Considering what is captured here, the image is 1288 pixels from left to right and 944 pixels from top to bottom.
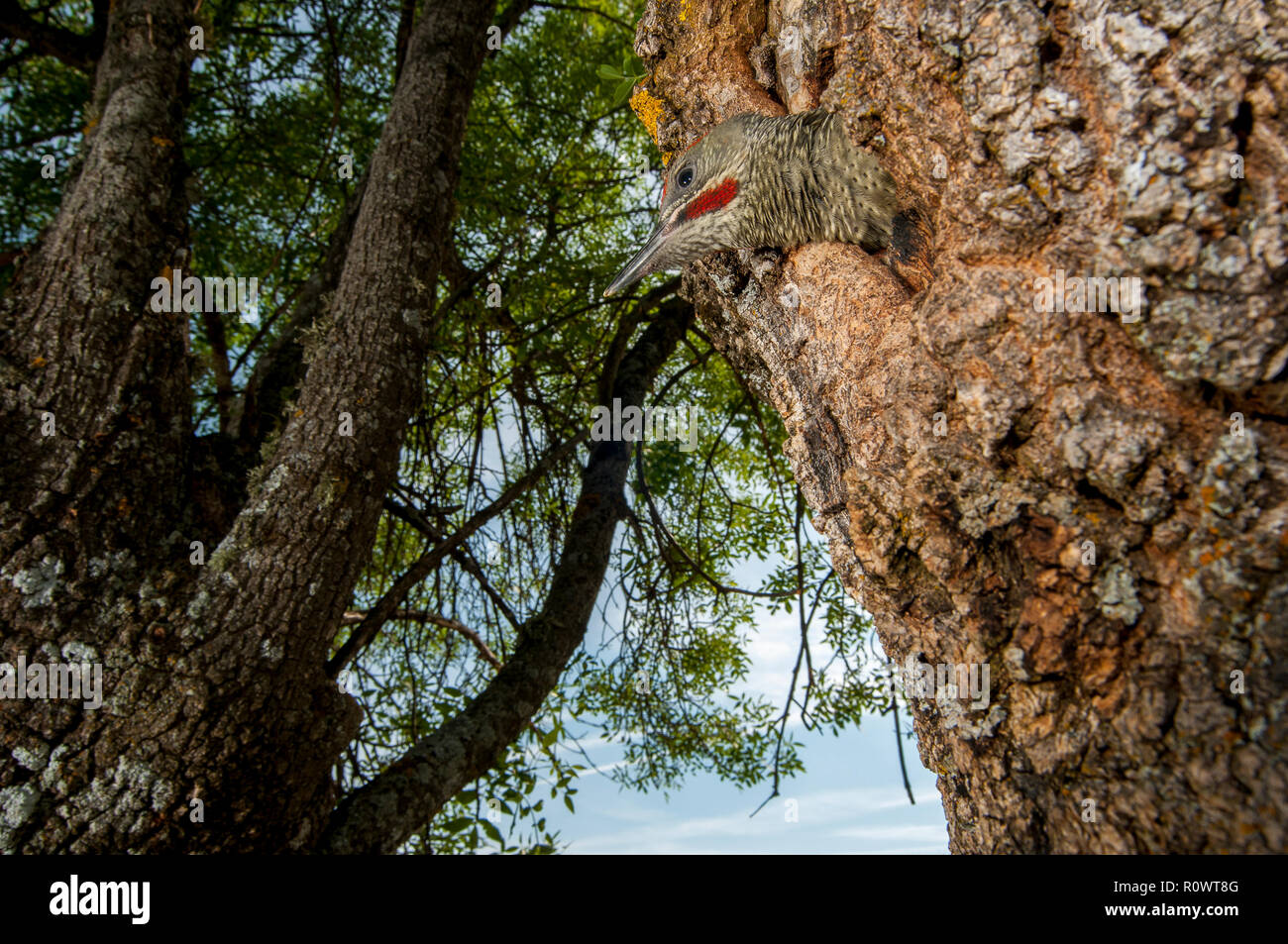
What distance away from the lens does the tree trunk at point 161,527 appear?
82.9 inches

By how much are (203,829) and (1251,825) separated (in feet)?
7.84

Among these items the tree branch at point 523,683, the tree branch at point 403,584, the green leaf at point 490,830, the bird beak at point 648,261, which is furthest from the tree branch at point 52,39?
the green leaf at point 490,830

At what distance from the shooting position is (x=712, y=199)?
5.88ft

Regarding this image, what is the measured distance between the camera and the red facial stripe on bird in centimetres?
173

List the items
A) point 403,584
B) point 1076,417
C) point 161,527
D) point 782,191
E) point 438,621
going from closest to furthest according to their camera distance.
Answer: point 1076,417
point 782,191
point 161,527
point 403,584
point 438,621

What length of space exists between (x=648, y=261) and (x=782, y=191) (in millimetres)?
462

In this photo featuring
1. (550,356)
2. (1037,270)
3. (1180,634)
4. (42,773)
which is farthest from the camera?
(550,356)

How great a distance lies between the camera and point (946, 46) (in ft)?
4.12

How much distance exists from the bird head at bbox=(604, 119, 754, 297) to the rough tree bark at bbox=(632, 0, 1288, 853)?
299 mm

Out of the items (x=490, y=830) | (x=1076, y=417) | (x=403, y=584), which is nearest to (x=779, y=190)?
(x=1076, y=417)

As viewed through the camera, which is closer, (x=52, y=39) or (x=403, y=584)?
(x=403, y=584)

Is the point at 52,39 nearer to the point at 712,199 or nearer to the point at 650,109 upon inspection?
the point at 650,109
